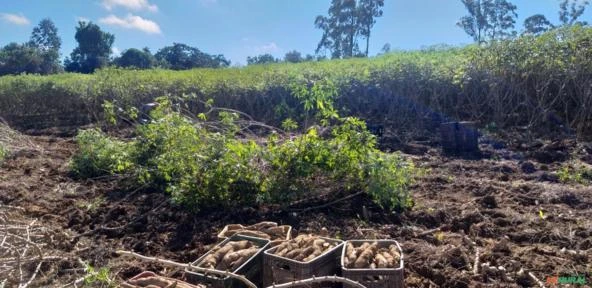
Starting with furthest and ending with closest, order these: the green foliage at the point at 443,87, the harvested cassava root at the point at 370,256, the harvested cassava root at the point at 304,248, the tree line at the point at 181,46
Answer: the tree line at the point at 181,46 < the green foliage at the point at 443,87 < the harvested cassava root at the point at 304,248 < the harvested cassava root at the point at 370,256

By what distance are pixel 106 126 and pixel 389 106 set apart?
661 cm

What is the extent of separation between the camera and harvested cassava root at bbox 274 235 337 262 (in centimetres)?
289

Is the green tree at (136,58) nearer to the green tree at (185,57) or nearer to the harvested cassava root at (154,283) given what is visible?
the green tree at (185,57)

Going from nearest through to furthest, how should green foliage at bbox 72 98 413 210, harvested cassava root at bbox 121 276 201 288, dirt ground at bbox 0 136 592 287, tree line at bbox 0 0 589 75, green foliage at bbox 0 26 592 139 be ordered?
harvested cassava root at bbox 121 276 201 288 < dirt ground at bbox 0 136 592 287 < green foliage at bbox 72 98 413 210 < green foliage at bbox 0 26 592 139 < tree line at bbox 0 0 589 75

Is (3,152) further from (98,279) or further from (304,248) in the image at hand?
(304,248)

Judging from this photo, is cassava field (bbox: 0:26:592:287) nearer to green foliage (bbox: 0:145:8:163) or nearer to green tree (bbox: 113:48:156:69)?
green foliage (bbox: 0:145:8:163)

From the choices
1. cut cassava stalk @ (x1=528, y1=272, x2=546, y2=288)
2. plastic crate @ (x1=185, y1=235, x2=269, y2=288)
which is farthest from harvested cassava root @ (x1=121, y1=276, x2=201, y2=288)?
cut cassava stalk @ (x1=528, y1=272, x2=546, y2=288)

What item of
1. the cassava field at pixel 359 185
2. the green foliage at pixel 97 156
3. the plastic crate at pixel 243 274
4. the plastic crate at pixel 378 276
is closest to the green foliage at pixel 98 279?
the cassava field at pixel 359 185

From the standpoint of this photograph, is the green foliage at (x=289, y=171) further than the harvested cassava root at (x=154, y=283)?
Yes

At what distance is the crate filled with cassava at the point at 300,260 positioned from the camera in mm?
2781

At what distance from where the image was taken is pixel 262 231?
3592 millimetres

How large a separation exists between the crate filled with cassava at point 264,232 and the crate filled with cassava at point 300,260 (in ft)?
0.87

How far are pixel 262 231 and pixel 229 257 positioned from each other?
625 millimetres

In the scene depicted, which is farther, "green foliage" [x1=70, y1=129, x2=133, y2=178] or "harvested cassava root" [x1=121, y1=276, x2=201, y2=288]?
"green foliage" [x1=70, y1=129, x2=133, y2=178]
